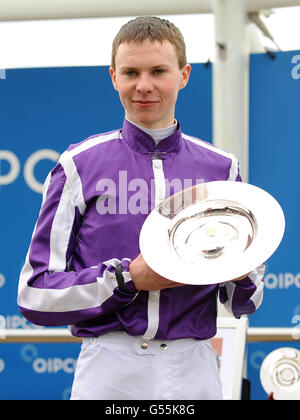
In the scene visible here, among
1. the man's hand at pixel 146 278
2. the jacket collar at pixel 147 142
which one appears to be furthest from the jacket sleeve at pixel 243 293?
the jacket collar at pixel 147 142

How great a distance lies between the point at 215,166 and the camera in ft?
7.85

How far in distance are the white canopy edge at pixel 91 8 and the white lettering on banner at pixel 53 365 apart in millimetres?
1956

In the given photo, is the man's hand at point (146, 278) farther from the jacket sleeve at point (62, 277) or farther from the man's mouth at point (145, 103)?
the man's mouth at point (145, 103)

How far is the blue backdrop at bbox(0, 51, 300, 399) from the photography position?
4.58 meters

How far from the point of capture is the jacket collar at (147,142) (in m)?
2.32

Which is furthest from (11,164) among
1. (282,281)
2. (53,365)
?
(282,281)

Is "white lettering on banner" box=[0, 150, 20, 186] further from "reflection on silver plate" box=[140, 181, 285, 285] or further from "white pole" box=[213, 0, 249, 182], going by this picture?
"reflection on silver plate" box=[140, 181, 285, 285]

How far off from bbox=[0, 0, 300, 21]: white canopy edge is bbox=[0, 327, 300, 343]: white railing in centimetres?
175

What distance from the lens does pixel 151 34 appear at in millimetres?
2275

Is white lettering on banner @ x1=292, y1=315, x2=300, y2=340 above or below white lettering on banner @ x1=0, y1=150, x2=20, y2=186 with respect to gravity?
below

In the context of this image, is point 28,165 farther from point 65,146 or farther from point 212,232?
point 212,232

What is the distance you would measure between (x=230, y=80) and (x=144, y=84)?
2277mm

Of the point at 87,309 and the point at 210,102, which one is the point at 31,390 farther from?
the point at 87,309

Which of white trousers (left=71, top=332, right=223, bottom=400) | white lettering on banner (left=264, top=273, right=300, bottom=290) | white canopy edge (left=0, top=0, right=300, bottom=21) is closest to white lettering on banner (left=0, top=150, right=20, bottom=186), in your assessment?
white canopy edge (left=0, top=0, right=300, bottom=21)
